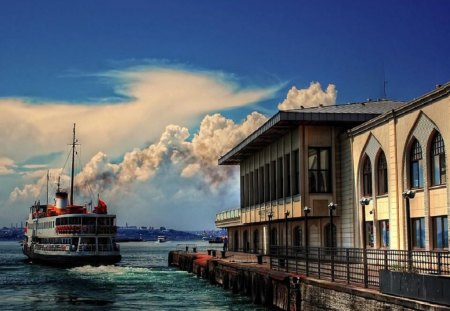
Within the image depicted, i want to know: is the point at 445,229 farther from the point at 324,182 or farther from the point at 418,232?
the point at 324,182

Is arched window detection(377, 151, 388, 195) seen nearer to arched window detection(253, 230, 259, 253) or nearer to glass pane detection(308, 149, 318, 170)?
glass pane detection(308, 149, 318, 170)

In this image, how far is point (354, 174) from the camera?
46.9 meters

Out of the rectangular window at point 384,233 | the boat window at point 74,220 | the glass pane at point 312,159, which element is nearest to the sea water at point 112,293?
the boat window at point 74,220

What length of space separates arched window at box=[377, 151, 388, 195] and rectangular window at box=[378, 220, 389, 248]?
5.99 feet

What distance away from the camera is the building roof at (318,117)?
49.5 m

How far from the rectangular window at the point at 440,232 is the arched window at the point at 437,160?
1862 mm

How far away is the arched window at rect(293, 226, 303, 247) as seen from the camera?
56397 mm

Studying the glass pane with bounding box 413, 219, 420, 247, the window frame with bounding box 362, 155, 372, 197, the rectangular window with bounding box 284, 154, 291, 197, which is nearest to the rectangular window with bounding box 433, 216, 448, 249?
the glass pane with bounding box 413, 219, 420, 247

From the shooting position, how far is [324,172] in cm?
5078

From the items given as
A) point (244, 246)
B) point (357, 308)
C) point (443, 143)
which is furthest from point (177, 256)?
point (357, 308)

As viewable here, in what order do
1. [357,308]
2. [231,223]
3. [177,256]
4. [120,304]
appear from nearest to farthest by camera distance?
[357,308]
[120,304]
[231,223]
[177,256]

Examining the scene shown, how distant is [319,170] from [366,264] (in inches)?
971

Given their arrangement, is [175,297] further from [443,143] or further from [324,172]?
[443,143]

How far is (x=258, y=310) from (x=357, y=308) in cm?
1308
